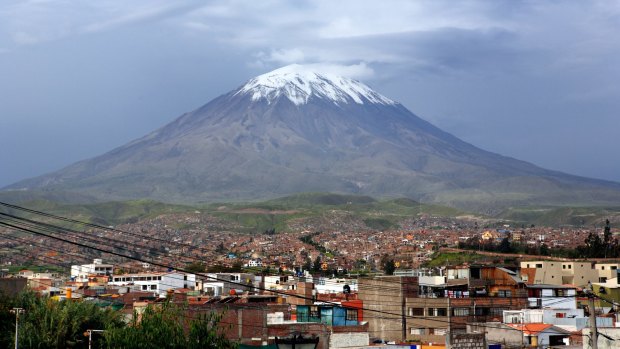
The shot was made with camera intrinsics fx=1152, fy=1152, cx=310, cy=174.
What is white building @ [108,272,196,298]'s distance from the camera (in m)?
96.4

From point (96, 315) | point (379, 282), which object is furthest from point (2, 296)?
point (379, 282)

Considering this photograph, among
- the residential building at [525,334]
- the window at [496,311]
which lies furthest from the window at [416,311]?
the residential building at [525,334]

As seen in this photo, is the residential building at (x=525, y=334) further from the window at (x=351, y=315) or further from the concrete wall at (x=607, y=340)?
the window at (x=351, y=315)

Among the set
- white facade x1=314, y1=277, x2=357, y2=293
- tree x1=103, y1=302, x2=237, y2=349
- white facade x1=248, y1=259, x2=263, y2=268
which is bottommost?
tree x1=103, y1=302, x2=237, y2=349

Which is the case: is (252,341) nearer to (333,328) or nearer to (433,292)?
(333,328)

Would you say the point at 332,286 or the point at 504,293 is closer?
the point at 504,293

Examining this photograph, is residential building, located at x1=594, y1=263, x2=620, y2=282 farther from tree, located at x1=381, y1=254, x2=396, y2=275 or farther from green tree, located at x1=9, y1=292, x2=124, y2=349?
green tree, located at x1=9, y1=292, x2=124, y2=349

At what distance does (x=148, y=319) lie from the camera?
33469mm

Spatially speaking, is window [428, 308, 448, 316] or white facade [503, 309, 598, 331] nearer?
white facade [503, 309, 598, 331]

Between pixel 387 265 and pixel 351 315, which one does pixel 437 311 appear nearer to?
pixel 351 315

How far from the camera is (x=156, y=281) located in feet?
327

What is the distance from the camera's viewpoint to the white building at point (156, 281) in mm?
96375

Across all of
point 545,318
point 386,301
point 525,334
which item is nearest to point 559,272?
point 386,301

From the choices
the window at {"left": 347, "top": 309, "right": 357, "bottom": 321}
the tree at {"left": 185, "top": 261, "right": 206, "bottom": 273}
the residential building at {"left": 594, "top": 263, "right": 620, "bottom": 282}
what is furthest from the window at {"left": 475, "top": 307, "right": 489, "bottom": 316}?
the tree at {"left": 185, "top": 261, "right": 206, "bottom": 273}
